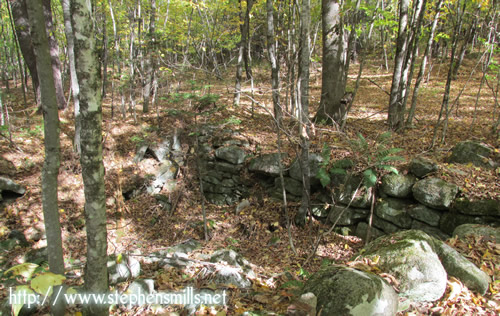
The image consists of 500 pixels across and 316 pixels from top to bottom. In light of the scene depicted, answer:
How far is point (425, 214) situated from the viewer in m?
4.96

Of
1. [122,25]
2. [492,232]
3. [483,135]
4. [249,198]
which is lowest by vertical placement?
[249,198]

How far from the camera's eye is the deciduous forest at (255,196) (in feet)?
7.98

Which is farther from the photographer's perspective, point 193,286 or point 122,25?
point 122,25

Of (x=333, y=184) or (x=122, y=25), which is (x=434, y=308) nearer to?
(x=333, y=184)

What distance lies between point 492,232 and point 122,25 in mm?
13536

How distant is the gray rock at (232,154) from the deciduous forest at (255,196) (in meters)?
0.03

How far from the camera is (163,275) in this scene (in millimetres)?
3602

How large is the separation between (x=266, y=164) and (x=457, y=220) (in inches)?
152

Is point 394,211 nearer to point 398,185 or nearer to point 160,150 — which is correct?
point 398,185

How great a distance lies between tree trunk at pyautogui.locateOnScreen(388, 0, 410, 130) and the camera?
6779mm

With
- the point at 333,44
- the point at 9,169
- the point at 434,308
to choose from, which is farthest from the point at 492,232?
the point at 9,169

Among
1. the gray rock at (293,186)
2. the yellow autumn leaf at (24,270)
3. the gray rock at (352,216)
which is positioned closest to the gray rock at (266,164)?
the gray rock at (293,186)

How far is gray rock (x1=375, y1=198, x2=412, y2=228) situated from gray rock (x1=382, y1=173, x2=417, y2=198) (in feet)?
0.50

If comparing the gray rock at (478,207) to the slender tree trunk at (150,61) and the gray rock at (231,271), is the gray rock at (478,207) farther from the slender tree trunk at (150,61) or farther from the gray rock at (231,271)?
the slender tree trunk at (150,61)
